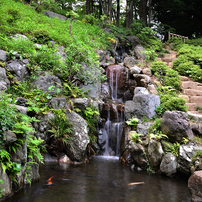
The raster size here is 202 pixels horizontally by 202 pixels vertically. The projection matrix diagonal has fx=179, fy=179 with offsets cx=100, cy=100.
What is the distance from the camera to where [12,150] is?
4.36 meters

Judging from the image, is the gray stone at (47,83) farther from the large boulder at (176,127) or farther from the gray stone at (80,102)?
the large boulder at (176,127)

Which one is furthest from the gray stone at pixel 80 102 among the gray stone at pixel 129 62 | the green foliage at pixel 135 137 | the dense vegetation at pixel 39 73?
the gray stone at pixel 129 62

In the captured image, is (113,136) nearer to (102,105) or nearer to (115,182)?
(102,105)

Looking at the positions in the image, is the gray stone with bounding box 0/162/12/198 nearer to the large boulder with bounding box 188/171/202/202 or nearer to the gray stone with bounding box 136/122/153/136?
the large boulder with bounding box 188/171/202/202

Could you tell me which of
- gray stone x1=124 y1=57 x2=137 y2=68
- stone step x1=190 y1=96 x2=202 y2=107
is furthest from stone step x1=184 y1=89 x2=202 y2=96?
gray stone x1=124 y1=57 x2=137 y2=68

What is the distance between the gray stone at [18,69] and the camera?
8.13m

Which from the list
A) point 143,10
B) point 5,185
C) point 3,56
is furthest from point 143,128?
point 143,10

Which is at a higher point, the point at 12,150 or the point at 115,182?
the point at 12,150

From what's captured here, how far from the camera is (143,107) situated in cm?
925

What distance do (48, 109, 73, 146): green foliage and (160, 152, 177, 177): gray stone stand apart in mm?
3920

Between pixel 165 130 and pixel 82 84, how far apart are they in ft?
17.1

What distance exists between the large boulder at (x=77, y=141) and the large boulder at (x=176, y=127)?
11.4ft

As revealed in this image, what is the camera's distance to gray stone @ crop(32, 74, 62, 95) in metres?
8.52

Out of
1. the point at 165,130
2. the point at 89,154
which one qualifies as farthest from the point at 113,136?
the point at 165,130
